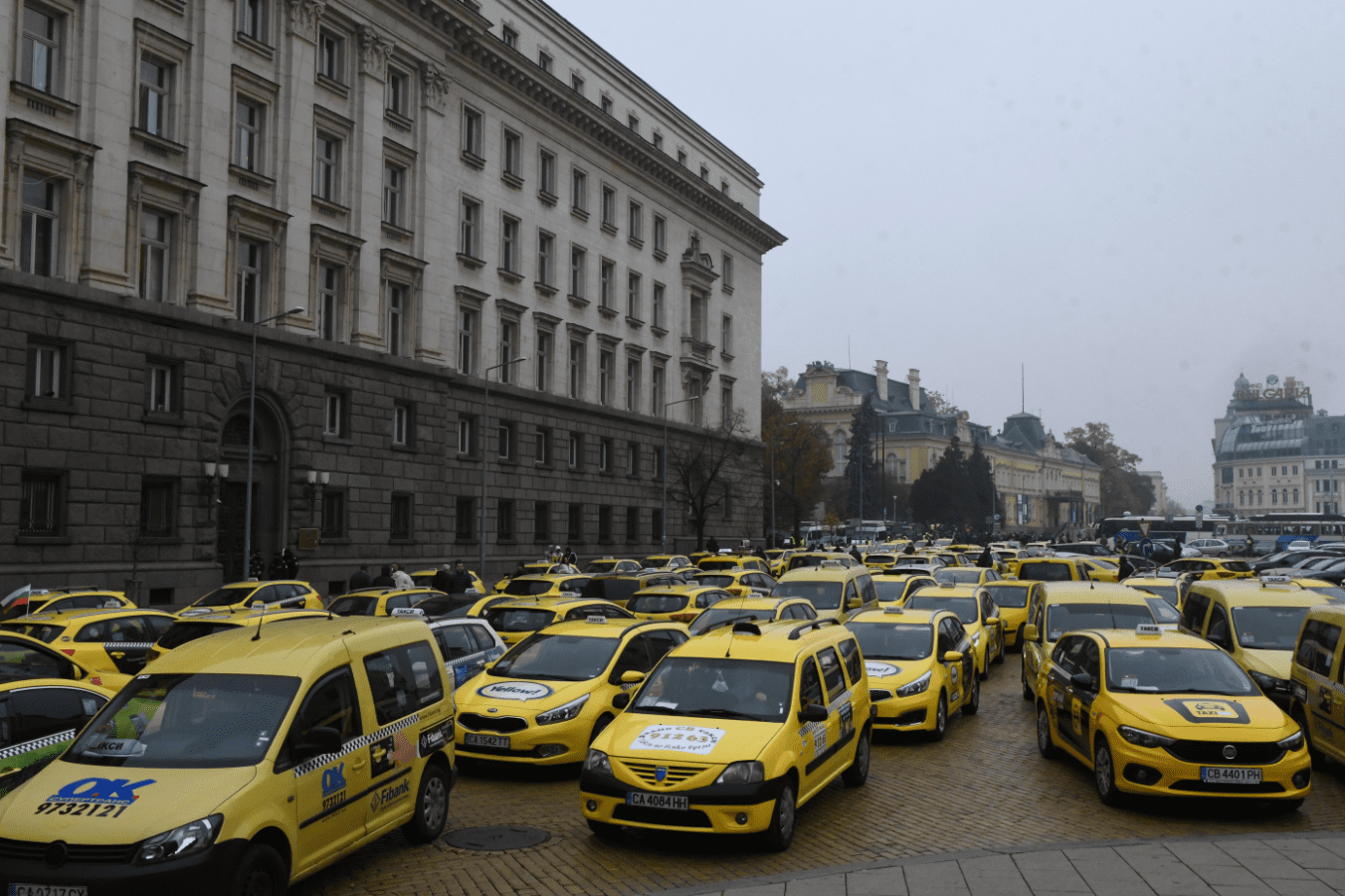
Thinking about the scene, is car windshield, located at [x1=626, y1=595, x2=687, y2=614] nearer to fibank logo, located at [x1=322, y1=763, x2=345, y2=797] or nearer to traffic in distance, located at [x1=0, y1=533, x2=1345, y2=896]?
traffic in distance, located at [x1=0, y1=533, x2=1345, y2=896]

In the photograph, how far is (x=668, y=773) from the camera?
28.6 feet

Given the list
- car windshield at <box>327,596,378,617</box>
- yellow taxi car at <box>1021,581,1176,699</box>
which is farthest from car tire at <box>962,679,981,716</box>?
car windshield at <box>327,596,378,617</box>

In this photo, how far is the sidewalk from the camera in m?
7.75

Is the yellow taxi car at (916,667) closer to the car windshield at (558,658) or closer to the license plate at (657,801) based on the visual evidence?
the car windshield at (558,658)

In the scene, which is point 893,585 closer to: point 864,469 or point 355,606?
point 355,606

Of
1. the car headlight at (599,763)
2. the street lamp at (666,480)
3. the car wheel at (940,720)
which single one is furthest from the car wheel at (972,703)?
the street lamp at (666,480)

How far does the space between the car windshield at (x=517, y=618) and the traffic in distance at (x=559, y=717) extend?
35 millimetres

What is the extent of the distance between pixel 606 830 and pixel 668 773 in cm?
84

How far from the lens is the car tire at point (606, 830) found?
29.4ft

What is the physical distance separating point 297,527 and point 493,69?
20296 mm

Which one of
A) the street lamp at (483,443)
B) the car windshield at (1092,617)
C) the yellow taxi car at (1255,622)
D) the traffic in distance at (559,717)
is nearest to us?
the traffic in distance at (559,717)

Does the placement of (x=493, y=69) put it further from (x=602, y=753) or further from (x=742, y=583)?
(x=602, y=753)

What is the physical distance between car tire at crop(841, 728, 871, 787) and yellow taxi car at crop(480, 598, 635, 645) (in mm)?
6560

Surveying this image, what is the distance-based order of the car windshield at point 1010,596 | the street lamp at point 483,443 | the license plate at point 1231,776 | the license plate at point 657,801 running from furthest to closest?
1. the street lamp at point 483,443
2. the car windshield at point 1010,596
3. the license plate at point 1231,776
4. the license plate at point 657,801
